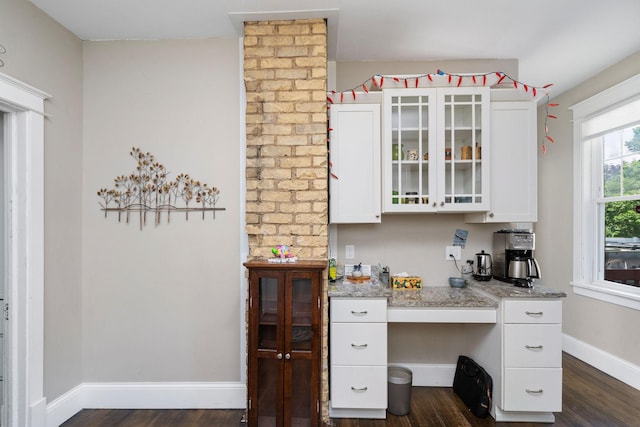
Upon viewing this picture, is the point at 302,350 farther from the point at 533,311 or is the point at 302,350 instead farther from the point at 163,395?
the point at 533,311

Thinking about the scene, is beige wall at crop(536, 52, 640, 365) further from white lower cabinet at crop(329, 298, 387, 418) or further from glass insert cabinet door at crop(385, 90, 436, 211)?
white lower cabinet at crop(329, 298, 387, 418)

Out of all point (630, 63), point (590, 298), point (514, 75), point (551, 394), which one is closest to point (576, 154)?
point (630, 63)

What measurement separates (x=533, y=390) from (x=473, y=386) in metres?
0.38

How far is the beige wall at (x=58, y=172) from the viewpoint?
2006 millimetres

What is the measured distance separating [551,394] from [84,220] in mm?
3579

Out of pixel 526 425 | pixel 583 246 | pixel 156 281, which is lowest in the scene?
pixel 526 425

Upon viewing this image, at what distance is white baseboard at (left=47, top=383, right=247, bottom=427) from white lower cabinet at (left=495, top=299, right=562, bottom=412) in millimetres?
1897

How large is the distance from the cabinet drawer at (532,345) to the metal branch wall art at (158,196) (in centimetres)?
228

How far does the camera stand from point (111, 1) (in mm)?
2029

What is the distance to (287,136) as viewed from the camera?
7.23 feet

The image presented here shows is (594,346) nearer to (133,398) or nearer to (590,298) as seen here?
(590,298)

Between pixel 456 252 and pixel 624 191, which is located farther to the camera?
pixel 624 191

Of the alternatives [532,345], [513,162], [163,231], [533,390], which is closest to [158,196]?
[163,231]

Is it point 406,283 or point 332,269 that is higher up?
point 332,269
